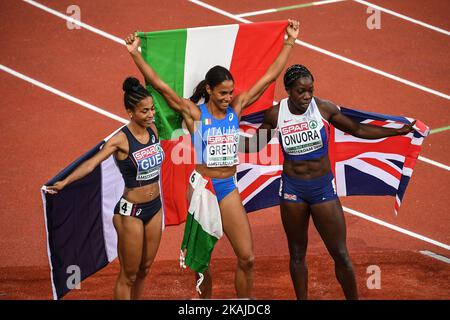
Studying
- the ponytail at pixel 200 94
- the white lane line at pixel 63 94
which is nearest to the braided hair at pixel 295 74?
the ponytail at pixel 200 94

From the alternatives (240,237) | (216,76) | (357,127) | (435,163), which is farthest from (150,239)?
(435,163)

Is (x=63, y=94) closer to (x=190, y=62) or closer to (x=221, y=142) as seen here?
(x=190, y=62)

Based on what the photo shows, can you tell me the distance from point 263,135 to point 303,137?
561 millimetres

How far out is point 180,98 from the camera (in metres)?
6.89

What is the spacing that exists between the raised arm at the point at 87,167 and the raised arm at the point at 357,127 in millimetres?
1967

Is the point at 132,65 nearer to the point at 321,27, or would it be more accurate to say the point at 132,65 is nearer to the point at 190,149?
the point at 321,27

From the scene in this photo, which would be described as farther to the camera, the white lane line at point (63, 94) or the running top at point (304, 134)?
the white lane line at point (63, 94)

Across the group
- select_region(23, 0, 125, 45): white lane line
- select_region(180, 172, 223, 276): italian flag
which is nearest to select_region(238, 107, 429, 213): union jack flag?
select_region(180, 172, 223, 276): italian flag

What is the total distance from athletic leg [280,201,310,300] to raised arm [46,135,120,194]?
1658 millimetres

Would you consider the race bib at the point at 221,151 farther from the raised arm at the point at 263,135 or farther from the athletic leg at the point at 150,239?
the athletic leg at the point at 150,239

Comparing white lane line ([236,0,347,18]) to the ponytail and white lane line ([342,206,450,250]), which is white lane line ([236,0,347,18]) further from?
the ponytail

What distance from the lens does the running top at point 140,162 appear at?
651cm

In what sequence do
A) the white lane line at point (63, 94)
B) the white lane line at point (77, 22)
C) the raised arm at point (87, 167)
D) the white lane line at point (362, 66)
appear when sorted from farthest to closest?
the white lane line at point (77, 22) < the white lane line at point (362, 66) < the white lane line at point (63, 94) < the raised arm at point (87, 167)

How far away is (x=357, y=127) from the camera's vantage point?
713cm
